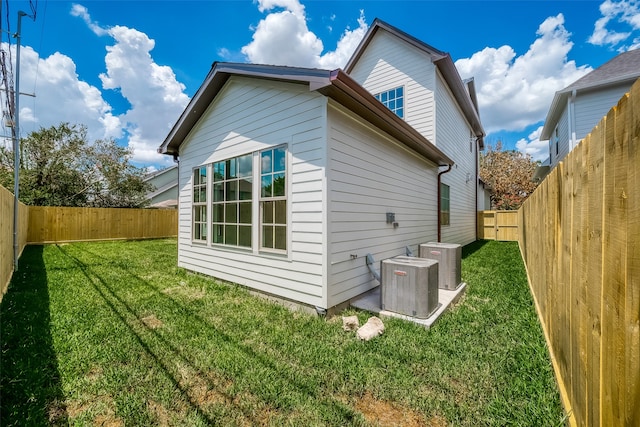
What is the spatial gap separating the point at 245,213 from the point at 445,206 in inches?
270

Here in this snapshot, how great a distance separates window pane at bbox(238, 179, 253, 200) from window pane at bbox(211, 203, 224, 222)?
765 millimetres

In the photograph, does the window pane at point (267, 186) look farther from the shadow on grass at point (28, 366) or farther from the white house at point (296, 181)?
the shadow on grass at point (28, 366)

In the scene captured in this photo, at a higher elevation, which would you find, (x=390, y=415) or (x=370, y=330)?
(x=370, y=330)

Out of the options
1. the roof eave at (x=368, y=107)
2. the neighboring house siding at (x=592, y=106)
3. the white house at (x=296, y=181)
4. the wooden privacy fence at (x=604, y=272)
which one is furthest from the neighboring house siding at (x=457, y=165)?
the wooden privacy fence at (x=604, y=272)

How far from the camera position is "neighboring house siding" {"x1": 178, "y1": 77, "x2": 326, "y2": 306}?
12.5ft

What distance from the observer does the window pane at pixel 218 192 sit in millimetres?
5541

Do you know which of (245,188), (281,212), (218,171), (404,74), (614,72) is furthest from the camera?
(614,72)

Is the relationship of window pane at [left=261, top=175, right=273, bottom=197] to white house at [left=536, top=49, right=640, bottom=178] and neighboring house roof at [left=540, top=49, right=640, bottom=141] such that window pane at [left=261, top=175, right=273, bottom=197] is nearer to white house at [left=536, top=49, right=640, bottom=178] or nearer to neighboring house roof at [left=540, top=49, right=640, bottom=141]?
white house at [left=536, top=49, right=640, bottom=178]

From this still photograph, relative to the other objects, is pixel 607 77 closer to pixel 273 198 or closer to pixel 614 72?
pixel 614 72

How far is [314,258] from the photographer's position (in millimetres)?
3842

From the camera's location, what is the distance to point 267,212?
14.9ft

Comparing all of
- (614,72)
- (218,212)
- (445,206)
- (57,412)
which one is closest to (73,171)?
(218,212)

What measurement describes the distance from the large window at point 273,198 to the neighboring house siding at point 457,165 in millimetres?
5528

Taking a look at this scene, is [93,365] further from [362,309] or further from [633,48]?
[633,48]
